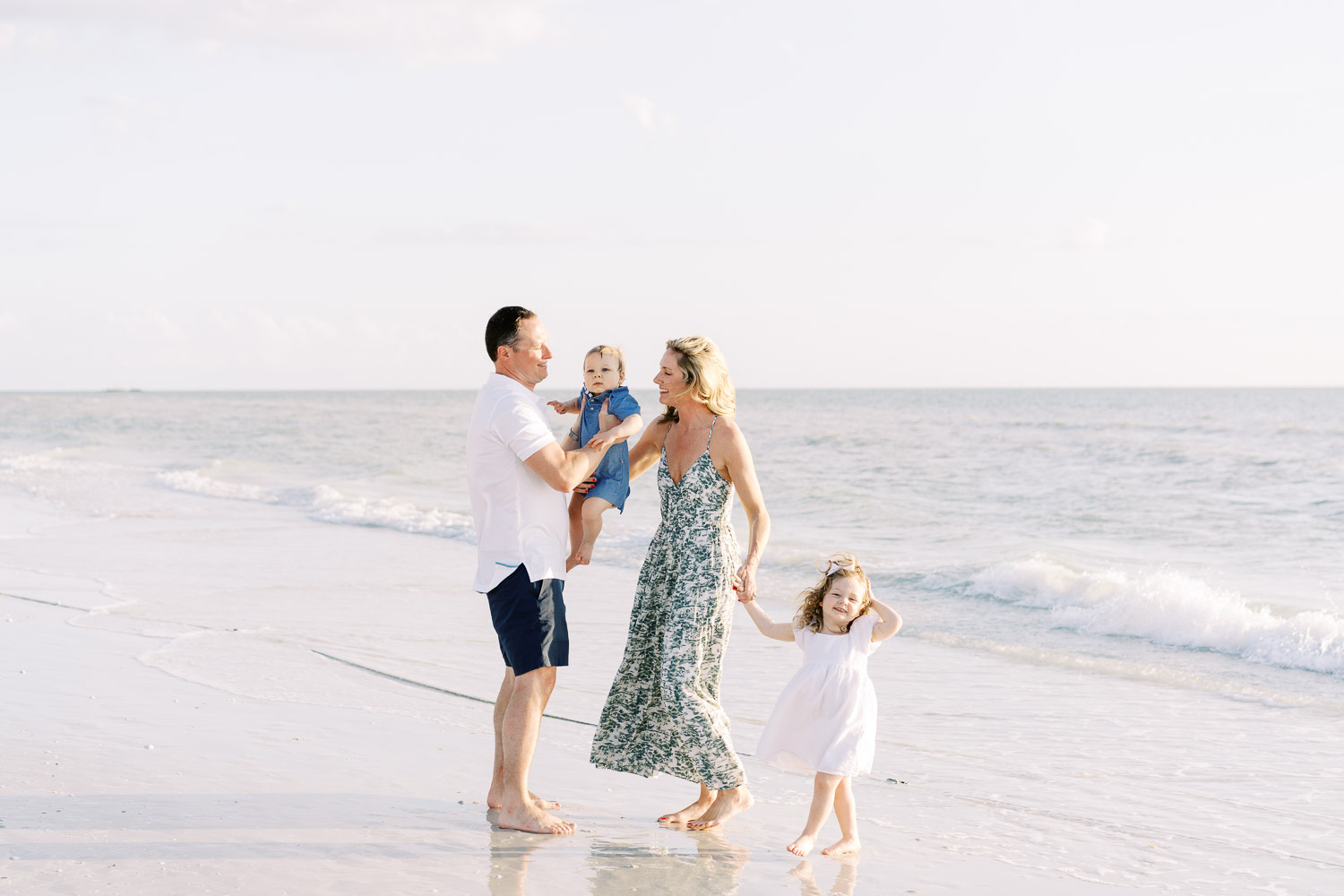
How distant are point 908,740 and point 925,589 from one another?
5188 mm

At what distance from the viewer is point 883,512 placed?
688 inches

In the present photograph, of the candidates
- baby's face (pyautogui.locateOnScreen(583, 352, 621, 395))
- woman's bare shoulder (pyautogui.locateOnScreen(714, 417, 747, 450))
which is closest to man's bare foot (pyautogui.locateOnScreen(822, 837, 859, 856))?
woman's bare shoulder (pyautogui.locateOnScreen(714, 417, 747, 450))

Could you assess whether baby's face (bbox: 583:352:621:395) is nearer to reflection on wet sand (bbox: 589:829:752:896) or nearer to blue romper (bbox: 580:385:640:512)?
blue romper (bbox: 580:385:640:512)

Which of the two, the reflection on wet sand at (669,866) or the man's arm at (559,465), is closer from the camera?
the reflection on wet sand at (669,866)

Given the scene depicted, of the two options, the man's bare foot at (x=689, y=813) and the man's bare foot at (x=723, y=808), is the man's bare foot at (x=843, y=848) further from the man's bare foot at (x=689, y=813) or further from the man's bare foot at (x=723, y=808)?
the man's bare foot at (x=689, y=813)

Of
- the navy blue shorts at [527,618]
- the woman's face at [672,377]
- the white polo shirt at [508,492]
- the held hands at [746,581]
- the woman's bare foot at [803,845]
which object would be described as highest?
the woman's face at [672,377]

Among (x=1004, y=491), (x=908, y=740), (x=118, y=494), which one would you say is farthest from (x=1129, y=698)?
(x=118, y=494)

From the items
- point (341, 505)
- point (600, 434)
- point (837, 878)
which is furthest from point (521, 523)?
point (341, 505)

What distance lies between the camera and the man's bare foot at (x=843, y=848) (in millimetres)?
4039

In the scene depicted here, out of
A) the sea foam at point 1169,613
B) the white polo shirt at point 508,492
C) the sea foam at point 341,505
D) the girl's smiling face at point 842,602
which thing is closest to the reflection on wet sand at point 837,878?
the girl's smiling face at point 842,602

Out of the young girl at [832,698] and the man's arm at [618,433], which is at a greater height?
the man's arm at [618,433]

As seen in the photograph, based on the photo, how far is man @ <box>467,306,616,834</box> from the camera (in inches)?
157

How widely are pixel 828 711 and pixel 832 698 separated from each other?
0.05m

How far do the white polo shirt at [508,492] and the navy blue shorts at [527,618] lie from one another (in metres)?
0.04
